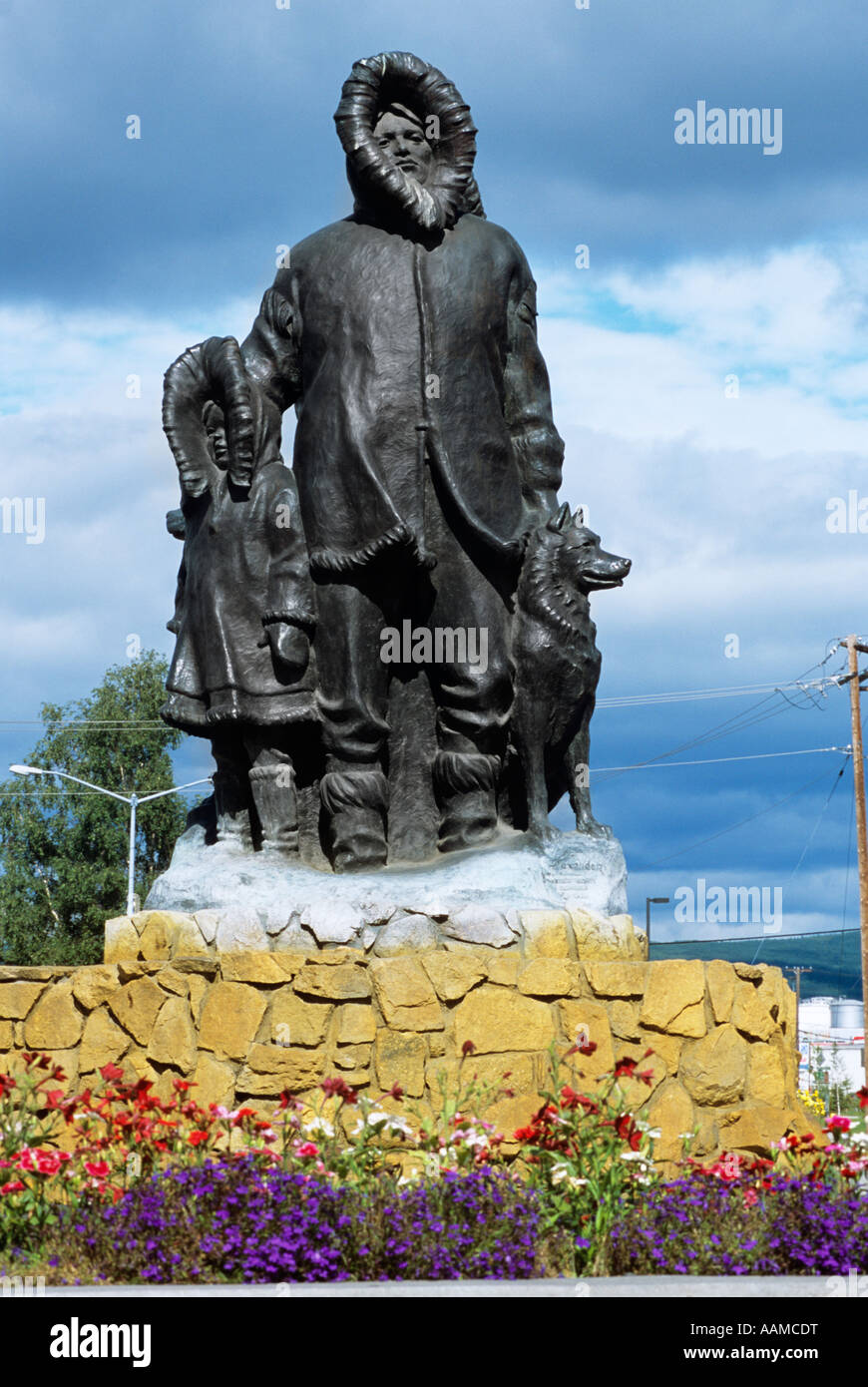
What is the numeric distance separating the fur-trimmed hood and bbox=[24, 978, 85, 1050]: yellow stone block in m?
3.71

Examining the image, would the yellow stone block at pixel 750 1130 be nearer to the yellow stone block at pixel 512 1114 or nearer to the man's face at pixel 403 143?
the yellow stone block at pixel 512 1114

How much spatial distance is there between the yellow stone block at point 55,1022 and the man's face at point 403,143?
3.94 meters

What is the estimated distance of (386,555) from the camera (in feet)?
22.9

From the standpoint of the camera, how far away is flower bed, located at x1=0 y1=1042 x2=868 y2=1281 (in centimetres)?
464

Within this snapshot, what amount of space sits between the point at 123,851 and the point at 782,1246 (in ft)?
71.8

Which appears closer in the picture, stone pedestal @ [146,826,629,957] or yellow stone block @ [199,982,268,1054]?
yellow stone block @ [199,982,268,1054]

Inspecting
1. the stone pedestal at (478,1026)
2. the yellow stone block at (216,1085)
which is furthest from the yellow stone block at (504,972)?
the yellow stone block at (216,1085)

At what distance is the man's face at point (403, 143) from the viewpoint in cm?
728

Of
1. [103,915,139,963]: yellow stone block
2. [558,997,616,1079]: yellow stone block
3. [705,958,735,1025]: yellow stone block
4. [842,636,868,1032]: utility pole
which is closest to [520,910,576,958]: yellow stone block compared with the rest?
[558,997,616,1079]: yellow stone block

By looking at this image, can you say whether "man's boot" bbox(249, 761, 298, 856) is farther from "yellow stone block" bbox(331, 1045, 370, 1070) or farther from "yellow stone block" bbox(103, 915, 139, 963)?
"yellow stone block" bbox(331, 1045, 370, 1070)

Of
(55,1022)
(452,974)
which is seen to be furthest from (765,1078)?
(55,1022)

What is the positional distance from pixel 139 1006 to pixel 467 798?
1.68 m
